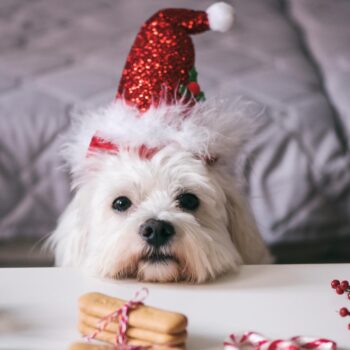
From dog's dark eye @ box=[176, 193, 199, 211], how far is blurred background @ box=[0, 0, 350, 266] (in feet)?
1.04

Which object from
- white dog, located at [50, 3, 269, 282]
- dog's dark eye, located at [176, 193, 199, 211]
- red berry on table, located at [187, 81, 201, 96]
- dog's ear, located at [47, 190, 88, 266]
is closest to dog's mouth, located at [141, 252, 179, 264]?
white dog, located at [50, 3, 269, 282]

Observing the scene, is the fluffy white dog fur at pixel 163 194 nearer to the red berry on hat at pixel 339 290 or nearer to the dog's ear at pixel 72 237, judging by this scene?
the dog's ear at pixel 72 237

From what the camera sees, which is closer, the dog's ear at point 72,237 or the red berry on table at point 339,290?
the red berry on table at point 339,290

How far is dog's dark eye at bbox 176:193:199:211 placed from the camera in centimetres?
131

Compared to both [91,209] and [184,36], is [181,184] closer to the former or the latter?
[91,209]

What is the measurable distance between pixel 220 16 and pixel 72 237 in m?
0.59

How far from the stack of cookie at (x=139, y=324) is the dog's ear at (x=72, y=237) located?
0.46 meters

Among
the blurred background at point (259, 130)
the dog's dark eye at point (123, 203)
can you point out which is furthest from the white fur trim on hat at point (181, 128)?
the blurred background at point (259, 130)

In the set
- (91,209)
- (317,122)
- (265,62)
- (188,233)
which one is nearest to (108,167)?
(91,209)

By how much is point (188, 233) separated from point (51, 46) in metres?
1.29

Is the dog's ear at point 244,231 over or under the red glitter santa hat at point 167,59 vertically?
under

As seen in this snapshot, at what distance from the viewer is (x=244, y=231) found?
145 cm

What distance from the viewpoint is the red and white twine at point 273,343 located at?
0.88 m

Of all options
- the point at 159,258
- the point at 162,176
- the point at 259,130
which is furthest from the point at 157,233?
the point at 259,130
